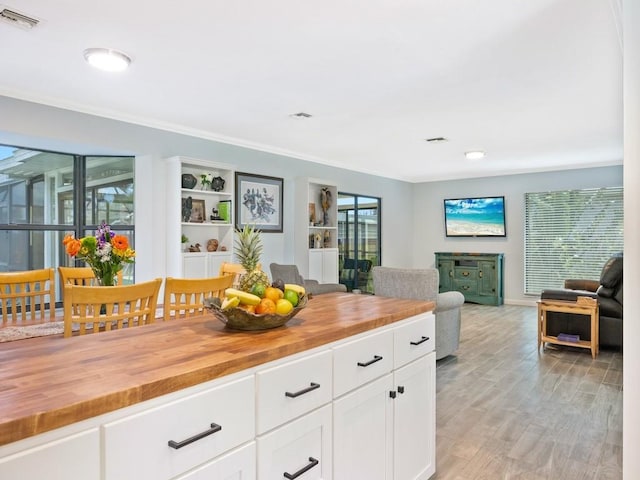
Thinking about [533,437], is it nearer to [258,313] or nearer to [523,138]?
[258,313]

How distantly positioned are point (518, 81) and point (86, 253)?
132 inches

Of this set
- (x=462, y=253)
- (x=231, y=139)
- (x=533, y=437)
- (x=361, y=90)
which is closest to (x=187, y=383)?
(x=533, y=437)

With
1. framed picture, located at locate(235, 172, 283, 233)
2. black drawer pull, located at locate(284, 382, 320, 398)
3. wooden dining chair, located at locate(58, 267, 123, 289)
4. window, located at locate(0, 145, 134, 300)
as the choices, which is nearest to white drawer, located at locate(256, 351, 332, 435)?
black drawer pull, located at locate(284, 382, 320, 398)

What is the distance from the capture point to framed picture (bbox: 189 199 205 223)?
5.18 m

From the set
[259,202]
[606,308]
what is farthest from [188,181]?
[606,308]

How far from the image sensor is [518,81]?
348 cm

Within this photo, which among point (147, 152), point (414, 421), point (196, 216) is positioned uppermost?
point (147, 152)

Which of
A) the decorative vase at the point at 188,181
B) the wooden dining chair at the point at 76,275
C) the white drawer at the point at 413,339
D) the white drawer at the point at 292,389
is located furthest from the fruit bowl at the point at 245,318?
the decorative vase at the point at 188,181

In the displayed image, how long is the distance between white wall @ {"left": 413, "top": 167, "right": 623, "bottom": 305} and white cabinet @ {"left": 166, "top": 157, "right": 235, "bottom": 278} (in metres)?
5.19

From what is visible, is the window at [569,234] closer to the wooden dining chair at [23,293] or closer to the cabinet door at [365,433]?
the cabinet door at [365,433]

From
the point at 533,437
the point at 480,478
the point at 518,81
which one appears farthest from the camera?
the point at 518,81

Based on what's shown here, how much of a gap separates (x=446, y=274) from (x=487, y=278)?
0.81 m

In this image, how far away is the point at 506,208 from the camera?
27.3 feet

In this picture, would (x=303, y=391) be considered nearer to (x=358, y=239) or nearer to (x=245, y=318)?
(x=245, y=318)
